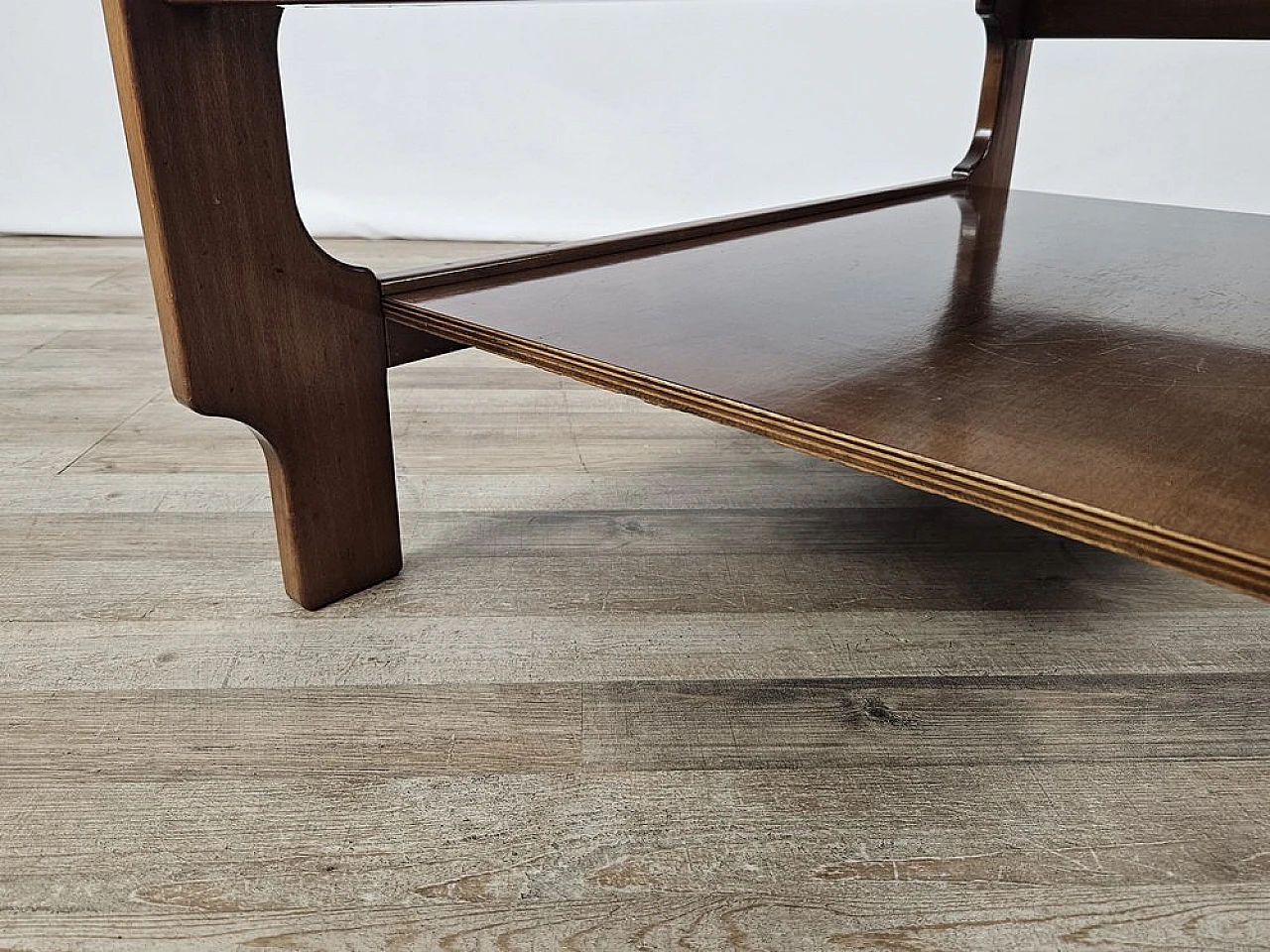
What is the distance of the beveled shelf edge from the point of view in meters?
0.43

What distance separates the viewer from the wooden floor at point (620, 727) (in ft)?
1.84

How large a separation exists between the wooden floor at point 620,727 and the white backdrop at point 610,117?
1.59 metres

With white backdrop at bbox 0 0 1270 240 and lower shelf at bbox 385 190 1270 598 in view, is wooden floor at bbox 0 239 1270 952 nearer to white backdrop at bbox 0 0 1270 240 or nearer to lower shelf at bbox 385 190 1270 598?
lower shelf at bbox 385 190 1270 598

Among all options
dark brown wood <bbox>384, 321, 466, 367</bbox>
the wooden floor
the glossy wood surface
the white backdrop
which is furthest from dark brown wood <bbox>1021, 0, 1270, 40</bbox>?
the white backdrop

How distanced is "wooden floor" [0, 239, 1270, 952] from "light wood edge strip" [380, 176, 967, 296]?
24 cm

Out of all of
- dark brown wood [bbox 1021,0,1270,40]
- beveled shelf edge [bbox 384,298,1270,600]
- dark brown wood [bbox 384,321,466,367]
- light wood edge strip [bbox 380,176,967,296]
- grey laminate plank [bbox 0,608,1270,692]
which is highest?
dark brown wood [bbox 1021,0,1270,40]

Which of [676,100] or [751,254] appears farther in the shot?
[676,100]

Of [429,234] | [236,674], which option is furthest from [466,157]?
[236,674]

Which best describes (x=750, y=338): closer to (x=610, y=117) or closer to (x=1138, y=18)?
(x=1138, y=18)

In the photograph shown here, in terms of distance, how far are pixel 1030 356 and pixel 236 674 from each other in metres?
0.57

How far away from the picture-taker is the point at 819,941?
54cm

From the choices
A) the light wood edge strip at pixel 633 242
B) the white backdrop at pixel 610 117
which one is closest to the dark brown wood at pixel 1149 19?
Result: the light wood edge strip at pixel 633 242

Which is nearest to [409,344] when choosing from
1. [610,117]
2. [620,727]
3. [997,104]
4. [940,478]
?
[620,727]

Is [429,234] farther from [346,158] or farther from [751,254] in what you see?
[751,254]
